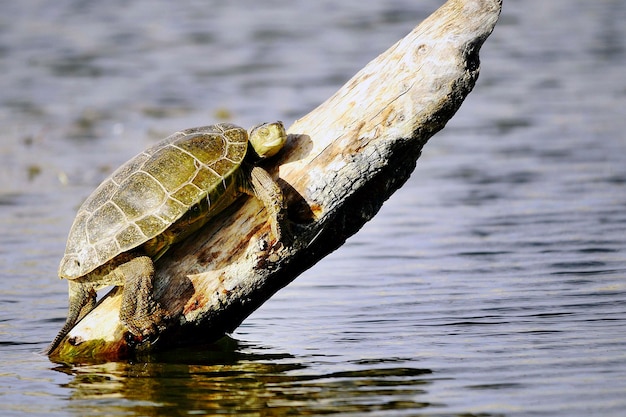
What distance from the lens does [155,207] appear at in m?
5.24

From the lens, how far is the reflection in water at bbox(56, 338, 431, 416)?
4668 mm

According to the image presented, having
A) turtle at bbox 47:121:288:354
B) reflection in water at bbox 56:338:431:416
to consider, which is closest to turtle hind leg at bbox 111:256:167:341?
turtle at bbox 47:121:288:354

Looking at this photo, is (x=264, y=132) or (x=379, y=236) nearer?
(x=264, y=132)

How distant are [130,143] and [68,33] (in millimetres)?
7494

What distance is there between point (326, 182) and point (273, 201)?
0.31 metres

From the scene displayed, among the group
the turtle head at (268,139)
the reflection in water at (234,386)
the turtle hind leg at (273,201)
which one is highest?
the turtle head at (268,139)

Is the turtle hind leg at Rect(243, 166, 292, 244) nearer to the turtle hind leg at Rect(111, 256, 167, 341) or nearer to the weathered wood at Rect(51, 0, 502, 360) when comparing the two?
the weathered wood at Rect(51, 0, 502, 360)

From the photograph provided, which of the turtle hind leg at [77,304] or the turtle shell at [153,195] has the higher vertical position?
the turtle shell at [153,195]

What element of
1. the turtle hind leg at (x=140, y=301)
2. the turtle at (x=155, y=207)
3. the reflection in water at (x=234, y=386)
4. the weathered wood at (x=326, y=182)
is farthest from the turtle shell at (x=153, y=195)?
Result: the reflection in water at (x=234, y=386)

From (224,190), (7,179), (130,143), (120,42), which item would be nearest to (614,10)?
(120,42)

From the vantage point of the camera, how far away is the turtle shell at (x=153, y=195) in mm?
5211

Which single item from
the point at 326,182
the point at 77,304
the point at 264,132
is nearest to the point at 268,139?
the point at 264,132

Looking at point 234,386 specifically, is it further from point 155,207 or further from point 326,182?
point 326,182

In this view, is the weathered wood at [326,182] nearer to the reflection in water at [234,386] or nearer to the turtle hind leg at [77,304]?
the turtle hind leg at [77,304]
